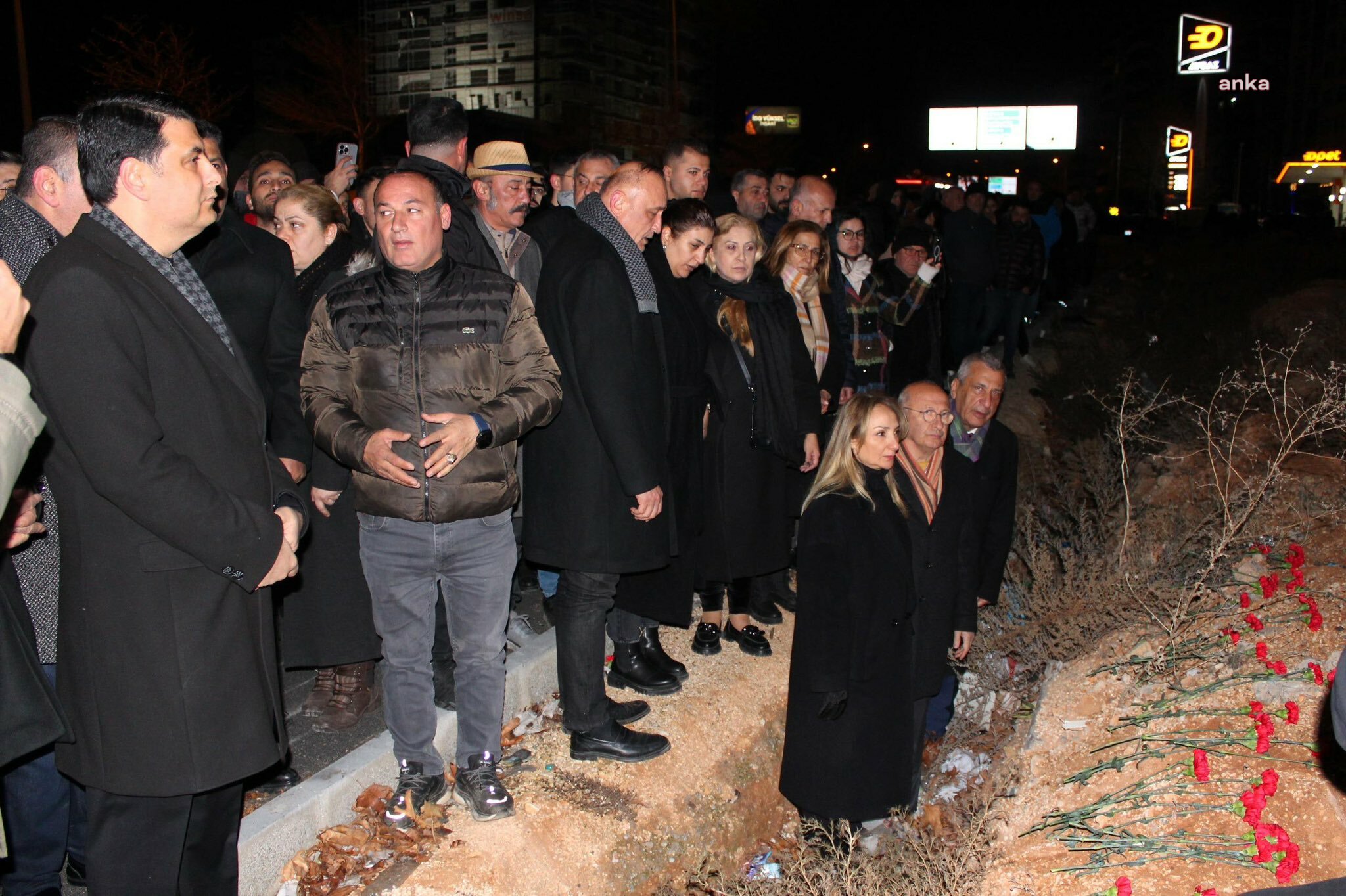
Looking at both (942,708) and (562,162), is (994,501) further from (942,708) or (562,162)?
(562,162)

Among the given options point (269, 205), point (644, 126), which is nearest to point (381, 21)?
point (644, 126)

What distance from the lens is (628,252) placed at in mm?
Result: 3906

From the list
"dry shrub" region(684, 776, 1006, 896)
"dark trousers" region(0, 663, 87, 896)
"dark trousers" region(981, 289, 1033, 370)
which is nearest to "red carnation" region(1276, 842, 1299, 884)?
"dry shrub" region(684, 776, 1006, 896)

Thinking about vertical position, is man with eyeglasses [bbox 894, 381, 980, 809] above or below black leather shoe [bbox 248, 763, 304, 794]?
above

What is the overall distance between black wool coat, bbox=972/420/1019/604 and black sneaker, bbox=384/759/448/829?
8.50ft

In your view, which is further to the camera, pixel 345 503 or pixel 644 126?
pixel 644 126

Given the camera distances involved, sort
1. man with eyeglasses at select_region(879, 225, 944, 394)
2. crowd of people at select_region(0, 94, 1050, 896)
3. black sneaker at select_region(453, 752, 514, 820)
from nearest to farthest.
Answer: crowd of people at select_region(0, 94, 1050, 896)
black sneaker at select_region(453, 752, 514, 820)
man with eyeglasses at select_region(879, 225, 944, 394)

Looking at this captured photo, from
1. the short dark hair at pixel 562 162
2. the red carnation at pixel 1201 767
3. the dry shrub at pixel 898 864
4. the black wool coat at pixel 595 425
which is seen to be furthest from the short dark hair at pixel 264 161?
the red carnation at pixel 1201 767

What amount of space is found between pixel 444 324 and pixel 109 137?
1145 millimetres

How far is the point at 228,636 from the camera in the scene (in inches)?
99.7

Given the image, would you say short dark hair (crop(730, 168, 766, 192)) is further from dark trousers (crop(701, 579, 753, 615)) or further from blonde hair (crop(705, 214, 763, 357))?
dark trousers (crop(701, 579, 753, 615))

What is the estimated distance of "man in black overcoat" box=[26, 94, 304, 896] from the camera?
2.31 m

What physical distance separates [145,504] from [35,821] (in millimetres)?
1284

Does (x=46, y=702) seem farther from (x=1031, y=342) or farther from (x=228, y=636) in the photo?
(x=1031, y=342)
